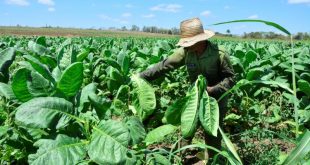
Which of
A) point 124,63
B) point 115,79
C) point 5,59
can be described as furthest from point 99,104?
point 124,63

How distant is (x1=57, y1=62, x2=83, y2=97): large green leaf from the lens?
247 cm

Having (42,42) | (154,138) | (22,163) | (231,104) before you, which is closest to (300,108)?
(231,104)

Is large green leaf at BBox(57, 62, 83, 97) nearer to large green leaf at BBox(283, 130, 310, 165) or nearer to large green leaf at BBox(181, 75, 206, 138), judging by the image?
large green leaf at BBox(181, 75, 206, 138)

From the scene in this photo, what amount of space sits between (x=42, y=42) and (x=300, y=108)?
4.46 meters

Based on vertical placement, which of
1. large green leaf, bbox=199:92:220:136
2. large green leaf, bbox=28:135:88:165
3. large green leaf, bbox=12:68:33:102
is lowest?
large green leaf, bbox=28:135:88:165

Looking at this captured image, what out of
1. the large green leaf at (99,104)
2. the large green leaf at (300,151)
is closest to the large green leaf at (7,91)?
the large green leaf at (99,104)

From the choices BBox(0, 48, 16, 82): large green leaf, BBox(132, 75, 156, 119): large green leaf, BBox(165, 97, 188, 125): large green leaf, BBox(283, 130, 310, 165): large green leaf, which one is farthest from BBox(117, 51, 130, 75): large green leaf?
BBox(283, 130, 310, 165): large green leaf

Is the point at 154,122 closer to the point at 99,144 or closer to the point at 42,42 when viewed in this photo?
the point at 99,144

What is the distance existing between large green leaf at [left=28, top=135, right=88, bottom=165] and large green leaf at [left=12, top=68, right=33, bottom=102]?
388mm

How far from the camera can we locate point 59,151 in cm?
223

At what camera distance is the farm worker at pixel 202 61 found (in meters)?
3.39

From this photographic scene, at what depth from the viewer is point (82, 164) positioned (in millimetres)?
2262

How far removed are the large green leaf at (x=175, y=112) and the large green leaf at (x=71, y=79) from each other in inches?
24.5

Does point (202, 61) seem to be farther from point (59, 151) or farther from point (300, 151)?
point (300, 151)
